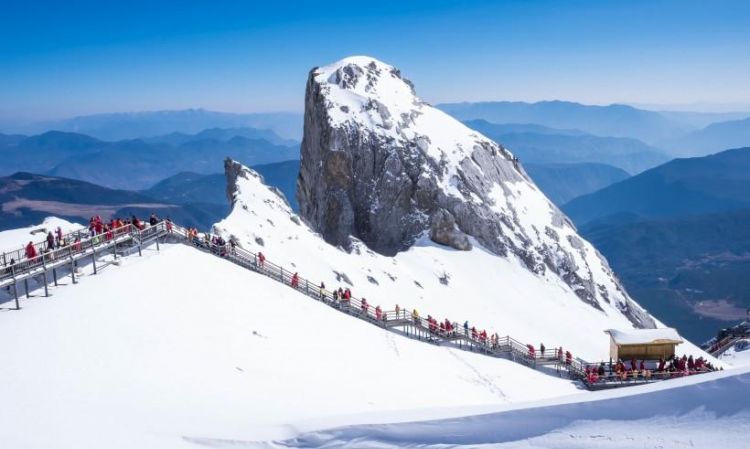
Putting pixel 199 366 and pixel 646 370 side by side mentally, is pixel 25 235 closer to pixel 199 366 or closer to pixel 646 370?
pixel 199 366

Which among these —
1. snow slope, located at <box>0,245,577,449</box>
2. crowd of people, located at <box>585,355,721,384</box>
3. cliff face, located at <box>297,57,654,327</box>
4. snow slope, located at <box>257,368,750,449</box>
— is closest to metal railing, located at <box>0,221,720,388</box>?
crowd of people, located at <box>585,355,721,384</box>

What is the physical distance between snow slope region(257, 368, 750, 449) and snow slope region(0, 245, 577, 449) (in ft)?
1.91

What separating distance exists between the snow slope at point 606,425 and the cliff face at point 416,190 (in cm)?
5296

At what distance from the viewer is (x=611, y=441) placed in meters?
8.82

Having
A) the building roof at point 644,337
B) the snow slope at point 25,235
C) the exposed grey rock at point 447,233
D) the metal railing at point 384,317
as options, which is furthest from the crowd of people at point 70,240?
the exposed grey rock at point 447,233

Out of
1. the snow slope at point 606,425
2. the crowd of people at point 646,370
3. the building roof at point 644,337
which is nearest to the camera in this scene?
the snow slope at point 606,425

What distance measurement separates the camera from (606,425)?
910 cm

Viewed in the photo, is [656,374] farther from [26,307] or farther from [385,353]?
[26,307]

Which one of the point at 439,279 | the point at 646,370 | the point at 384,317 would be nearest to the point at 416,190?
the point at 439,279

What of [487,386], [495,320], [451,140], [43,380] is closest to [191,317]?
[43,380]

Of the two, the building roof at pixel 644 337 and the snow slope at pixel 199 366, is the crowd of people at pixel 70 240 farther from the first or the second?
the building roof at pixel 644 337

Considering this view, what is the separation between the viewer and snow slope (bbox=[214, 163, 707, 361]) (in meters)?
42.2

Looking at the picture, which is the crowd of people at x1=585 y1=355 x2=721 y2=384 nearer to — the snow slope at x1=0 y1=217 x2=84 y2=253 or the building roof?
the building roof

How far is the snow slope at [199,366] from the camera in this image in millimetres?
11734
